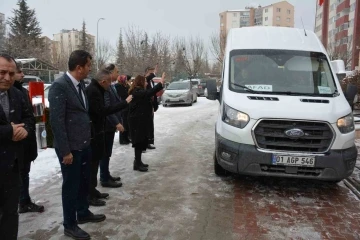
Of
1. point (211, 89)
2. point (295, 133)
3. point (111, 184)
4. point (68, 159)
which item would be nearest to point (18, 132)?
point (68, 159)

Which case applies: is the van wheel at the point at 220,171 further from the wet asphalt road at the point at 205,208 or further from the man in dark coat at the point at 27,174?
the man in dark coat at the point at 27,174

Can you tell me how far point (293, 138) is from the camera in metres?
4.54

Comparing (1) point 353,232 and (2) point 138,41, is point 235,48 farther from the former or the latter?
(2) point 138,41

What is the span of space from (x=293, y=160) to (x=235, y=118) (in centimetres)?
99

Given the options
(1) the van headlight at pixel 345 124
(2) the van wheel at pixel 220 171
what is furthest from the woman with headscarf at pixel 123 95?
(1) the van headlight at pixel 345 124

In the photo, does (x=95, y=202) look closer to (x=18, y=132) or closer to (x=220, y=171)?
(x=18, y=132)

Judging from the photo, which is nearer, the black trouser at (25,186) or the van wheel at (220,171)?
the black trouser at (25,186)

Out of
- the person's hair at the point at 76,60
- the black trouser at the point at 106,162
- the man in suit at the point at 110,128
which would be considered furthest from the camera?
the black trouser at the point at 106,162

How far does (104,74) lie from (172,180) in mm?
2271

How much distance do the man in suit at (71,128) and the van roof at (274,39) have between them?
3363 mm

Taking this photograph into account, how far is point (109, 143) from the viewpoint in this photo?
4953 millimetres

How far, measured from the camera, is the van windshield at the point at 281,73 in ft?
17.3

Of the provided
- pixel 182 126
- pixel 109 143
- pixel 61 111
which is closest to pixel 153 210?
pixel 109 143

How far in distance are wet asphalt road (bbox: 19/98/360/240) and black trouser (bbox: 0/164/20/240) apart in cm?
83
